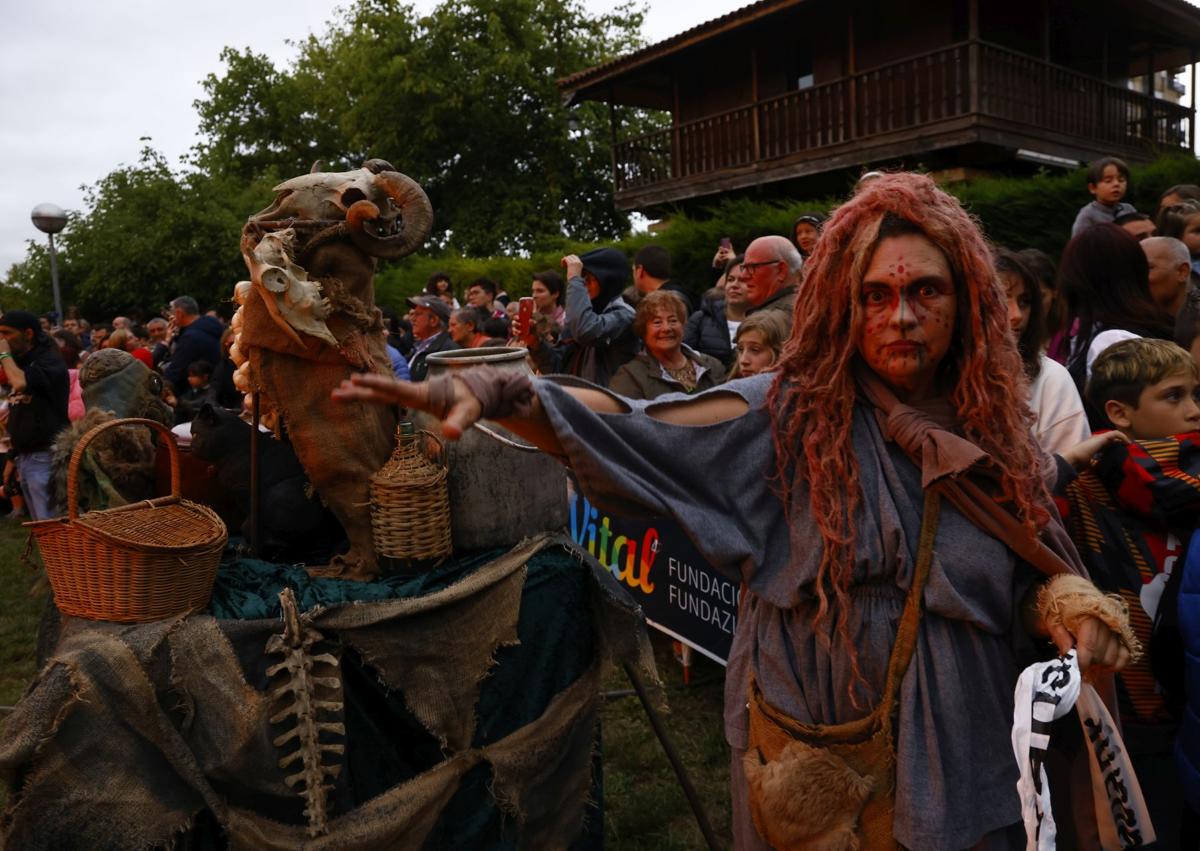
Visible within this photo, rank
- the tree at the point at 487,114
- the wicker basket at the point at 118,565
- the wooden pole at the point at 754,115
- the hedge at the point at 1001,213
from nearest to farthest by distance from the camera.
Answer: the wicker basket at the point at 118,565 < the hedge at the point at 1001,213 < the wooden pole at the point at 754,115 < the tree at the point at 487,114

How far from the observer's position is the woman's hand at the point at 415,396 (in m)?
1.24

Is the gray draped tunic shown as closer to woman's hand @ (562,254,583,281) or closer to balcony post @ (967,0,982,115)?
woman's hand @ (562,254,583,281)

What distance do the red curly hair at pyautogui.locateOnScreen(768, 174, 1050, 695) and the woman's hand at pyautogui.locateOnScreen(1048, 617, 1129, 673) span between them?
7.4 inches

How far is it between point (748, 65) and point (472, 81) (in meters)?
12.2

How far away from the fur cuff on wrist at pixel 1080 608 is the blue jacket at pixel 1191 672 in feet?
2.29

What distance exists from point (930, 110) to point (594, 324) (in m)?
10.0

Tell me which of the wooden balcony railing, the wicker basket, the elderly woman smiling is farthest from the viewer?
the wooden balcony railing

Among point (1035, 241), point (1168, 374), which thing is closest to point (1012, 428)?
point (1168, 374)

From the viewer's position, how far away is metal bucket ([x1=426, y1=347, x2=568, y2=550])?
2682 mm

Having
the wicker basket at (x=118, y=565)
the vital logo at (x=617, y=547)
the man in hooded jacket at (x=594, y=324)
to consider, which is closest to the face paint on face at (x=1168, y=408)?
the vital logo at (x=617, y=547)

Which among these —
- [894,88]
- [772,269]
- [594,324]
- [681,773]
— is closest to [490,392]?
[681,773]

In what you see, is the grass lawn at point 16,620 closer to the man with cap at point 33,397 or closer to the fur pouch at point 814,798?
the man with cap at point 33,397

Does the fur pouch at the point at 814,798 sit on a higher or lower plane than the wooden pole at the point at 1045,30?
lower

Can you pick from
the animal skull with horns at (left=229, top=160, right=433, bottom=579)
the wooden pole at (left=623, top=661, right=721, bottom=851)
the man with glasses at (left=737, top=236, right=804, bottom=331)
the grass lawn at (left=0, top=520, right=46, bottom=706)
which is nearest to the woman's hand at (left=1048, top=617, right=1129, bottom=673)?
the wooden pole at (left=623, top=661, right=721, bottom=851)
